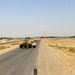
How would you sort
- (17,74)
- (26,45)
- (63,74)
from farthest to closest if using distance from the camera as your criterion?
1. (26,45)
2. (63,74)
3. (17,74)

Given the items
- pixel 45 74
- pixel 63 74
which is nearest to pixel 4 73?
pixel 45 74

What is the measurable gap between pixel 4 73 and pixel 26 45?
123ft

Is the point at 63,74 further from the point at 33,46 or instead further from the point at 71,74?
the point at 33,46

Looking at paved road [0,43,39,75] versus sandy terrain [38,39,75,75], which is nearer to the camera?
paved road [0,43,39,75]

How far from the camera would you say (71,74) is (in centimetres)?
1523

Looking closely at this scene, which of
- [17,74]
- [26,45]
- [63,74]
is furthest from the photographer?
[26,45]

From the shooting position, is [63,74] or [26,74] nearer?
[26,74]

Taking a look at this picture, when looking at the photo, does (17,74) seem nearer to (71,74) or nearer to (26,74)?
(26,74)

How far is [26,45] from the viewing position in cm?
5188

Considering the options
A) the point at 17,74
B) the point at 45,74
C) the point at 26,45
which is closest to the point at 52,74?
the point at 45,74

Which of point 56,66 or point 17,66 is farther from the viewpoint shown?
point 56,66

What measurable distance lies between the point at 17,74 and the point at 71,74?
12.6 feet

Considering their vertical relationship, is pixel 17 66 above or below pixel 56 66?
above

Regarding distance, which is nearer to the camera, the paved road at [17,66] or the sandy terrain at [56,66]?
the paved road at [17,66]
